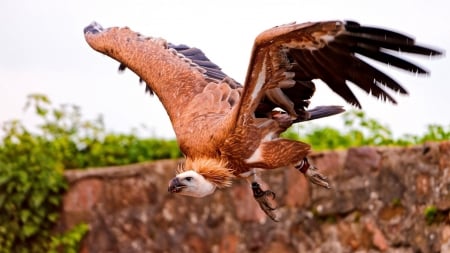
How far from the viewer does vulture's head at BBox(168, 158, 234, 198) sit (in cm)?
871

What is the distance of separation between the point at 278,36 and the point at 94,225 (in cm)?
528

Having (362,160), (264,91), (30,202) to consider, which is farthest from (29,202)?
(264,91)

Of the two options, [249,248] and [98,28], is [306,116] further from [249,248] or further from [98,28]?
[249,248]

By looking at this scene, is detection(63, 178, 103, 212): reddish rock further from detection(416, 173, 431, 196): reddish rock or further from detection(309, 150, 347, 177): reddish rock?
detection(416, 173, 431, 196): reddish rock

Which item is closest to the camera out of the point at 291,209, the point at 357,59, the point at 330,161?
the point at 357,59

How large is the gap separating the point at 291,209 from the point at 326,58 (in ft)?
13.3

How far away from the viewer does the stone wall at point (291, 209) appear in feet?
38.3

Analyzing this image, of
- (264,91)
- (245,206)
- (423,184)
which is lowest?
(245,206)

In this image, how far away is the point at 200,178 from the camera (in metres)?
8.72

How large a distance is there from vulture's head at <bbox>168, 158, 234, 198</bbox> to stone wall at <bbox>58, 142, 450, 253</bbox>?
3.17 meters

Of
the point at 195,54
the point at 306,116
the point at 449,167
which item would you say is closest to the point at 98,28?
the point at 195,54

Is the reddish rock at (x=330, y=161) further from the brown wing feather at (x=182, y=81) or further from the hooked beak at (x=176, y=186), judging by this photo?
A: the hooked beak at (x=176, y=186)

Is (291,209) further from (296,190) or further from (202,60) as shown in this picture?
(202,60)

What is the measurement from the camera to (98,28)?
34.5 feet
